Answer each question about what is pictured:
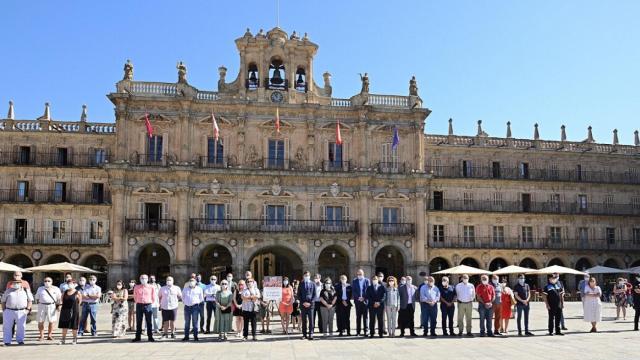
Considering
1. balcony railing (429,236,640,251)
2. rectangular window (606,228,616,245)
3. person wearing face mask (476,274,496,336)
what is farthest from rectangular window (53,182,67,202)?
rectangular window (606,228,616,245)

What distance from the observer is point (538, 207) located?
49.0 meters

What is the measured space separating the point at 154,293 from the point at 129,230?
23211 millimetres

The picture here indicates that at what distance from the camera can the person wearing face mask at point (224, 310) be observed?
18.2 m

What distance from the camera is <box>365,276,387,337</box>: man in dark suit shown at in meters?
18.8

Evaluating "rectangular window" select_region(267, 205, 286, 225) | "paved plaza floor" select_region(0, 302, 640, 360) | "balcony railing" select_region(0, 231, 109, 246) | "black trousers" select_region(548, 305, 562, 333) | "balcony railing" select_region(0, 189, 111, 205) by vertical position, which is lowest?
"paved plaza floor" select_region(0, 302, 640, 360)

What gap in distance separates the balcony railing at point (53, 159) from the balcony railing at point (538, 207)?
72.7 ft

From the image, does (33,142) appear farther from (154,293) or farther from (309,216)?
(154,293)

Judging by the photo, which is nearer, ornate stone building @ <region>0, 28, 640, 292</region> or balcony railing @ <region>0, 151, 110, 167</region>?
ornate stone building @ <region>0, 28, 640, 292</region>

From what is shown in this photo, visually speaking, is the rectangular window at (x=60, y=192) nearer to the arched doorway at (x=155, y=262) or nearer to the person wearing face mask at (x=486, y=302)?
the arched doorway at (x=155, y=262)

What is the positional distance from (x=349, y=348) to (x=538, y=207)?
36.1 m

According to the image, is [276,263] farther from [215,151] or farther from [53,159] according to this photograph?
[53,159]

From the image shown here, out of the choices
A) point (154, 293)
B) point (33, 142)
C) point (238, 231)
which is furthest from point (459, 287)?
point (33, 142)

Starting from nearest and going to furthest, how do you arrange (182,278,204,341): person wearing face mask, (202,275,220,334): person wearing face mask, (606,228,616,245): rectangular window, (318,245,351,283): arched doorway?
(182,278,204,341): person wearing face mask
(202,275,220,334): person wearing face mask
(318,245,351,283): arched doorway
(606,228,616,245): rectangular window

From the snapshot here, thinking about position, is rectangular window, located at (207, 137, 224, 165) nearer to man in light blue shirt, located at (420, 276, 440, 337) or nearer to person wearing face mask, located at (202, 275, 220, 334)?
person wearing face mask, located at (202, 275, 220, 334)
